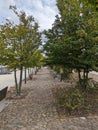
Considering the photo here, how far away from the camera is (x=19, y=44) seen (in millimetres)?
13969

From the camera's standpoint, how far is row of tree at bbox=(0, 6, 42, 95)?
13.5m

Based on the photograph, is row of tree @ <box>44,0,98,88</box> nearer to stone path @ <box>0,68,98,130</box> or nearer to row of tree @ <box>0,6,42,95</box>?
row of tree @ <box>0,6,42,95</box>

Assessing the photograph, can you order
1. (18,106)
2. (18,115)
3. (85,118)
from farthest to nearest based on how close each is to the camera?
(18,106) → (18,115) → (85,118)

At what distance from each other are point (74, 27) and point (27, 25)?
282 centimetres

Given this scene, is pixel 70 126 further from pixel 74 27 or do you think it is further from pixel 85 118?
pixel 74 27

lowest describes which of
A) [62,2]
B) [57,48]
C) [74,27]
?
[57,48]

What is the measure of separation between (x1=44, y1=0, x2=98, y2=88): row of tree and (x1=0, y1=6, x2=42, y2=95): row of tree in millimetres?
908

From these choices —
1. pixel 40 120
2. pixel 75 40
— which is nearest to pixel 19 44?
pixel 75 40

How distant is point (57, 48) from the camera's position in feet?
40.6

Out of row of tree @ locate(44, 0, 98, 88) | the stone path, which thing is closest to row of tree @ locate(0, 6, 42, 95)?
row of tree @ locate(44, 0, 98, 88)

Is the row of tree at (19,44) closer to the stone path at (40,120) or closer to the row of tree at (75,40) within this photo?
the row of tree at (75,40)

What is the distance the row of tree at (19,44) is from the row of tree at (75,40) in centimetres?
91

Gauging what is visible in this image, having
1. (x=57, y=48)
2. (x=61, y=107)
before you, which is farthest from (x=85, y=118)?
(x=57, y=48)

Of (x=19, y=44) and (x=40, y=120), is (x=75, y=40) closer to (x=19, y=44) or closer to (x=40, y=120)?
(x=19, y=44)
